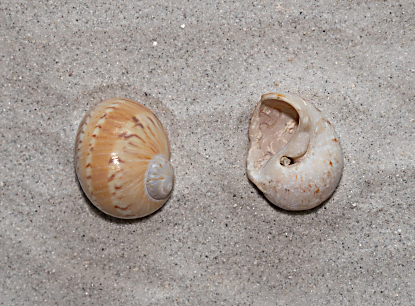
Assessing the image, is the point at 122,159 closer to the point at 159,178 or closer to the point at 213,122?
the point at 159,178

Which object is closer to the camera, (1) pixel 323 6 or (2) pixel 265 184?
(2) pixel 265 184

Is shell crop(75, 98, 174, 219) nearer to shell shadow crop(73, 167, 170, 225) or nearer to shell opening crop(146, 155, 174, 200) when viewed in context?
shell opening crop(146, 155, 174, 200)

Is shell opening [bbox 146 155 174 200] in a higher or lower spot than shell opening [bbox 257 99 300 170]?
lower

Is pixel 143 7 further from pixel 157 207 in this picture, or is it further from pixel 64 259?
pixel 64 259

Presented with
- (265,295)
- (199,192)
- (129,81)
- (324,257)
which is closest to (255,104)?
(199,192)

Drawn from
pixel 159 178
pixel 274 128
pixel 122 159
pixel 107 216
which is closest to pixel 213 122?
pixel 274 128

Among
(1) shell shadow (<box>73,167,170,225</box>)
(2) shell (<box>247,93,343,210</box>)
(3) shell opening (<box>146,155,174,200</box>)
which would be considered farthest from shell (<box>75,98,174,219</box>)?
(2) shell (<box>247,93,343,210</box>)
